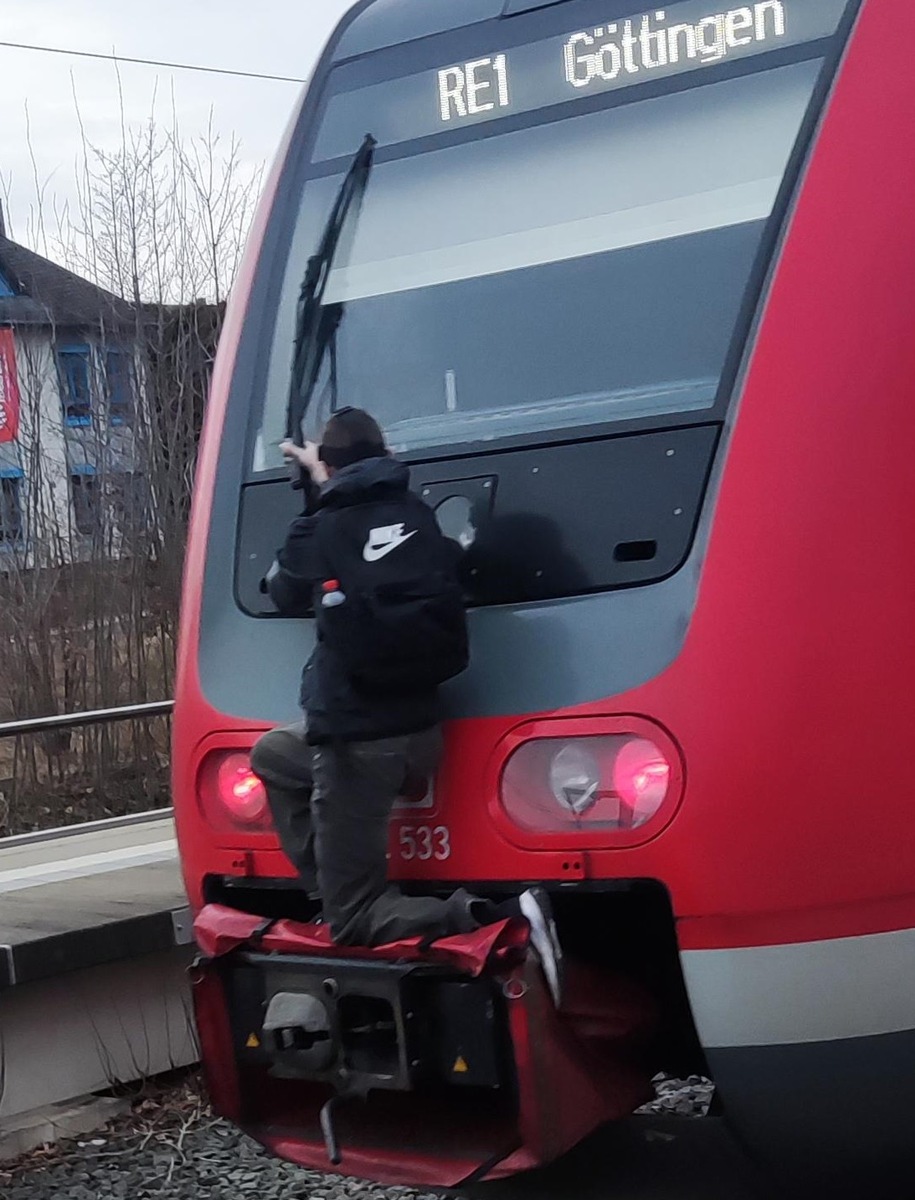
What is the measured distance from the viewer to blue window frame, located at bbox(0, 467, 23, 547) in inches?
632

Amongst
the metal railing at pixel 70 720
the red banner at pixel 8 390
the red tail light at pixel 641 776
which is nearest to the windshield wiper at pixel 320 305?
the red tail light at pixel 641 776

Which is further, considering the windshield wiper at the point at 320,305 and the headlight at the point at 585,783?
the windshield wiper at the point at 320,305

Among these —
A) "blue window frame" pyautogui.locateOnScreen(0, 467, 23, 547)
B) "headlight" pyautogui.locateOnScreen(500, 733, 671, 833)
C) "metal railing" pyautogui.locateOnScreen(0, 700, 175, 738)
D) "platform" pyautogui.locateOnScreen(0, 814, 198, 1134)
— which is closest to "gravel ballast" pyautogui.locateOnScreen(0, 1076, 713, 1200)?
Result: "platform" pyautogui.locateOnScreen(0, 814, 198, 1134)

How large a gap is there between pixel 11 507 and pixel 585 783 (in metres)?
13.9

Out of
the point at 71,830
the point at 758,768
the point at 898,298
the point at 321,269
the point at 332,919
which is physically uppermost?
the point at 321,269

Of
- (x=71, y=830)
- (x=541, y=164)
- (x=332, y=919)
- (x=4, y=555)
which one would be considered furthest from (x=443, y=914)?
(x=4, y=555)

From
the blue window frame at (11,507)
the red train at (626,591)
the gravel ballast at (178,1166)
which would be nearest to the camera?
the red train at (626,591)

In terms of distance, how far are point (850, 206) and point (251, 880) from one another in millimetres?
1890

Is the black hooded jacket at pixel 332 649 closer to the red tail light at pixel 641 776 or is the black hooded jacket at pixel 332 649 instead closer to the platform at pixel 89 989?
the red tail light at pixel 641 776

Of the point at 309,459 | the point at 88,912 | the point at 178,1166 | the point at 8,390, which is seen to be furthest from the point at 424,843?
the point at 8,390

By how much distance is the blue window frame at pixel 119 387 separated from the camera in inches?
647

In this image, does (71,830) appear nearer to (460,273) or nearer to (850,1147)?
(460,273)

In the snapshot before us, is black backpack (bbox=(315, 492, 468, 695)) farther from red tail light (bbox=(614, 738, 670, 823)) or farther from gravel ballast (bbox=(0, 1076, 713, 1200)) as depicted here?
gravel ballast (bbox=(0, 1076, 713, 1200))

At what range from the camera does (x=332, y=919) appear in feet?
11.0
